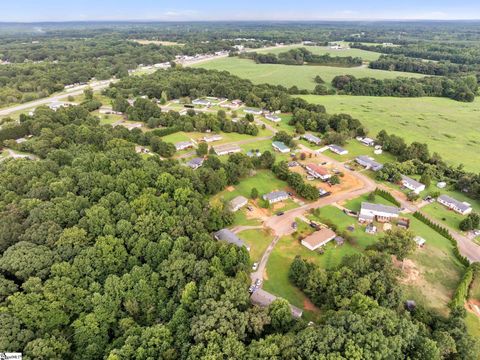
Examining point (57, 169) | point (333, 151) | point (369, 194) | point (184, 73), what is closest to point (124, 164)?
point (57, 169)

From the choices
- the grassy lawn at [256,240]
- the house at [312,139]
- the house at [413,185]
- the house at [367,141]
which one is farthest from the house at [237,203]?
the house at [367,141]

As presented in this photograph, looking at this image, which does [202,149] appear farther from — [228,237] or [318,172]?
[228,237]

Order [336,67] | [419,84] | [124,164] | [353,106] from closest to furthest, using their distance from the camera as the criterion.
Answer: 1. [124,164]
2. [353,106]
3. [419,84]
4. [336,67]

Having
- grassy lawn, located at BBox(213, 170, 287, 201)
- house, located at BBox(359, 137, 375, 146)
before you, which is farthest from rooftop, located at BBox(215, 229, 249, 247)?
house, located at BBox(359, 137, 375, 146)

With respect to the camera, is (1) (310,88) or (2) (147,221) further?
(1) (310,88)

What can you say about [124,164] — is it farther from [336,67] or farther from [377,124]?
[336,67]

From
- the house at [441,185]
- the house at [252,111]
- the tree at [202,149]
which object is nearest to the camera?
the house at [441,185]

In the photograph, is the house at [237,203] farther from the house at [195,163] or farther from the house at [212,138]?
the house at [212,138]
